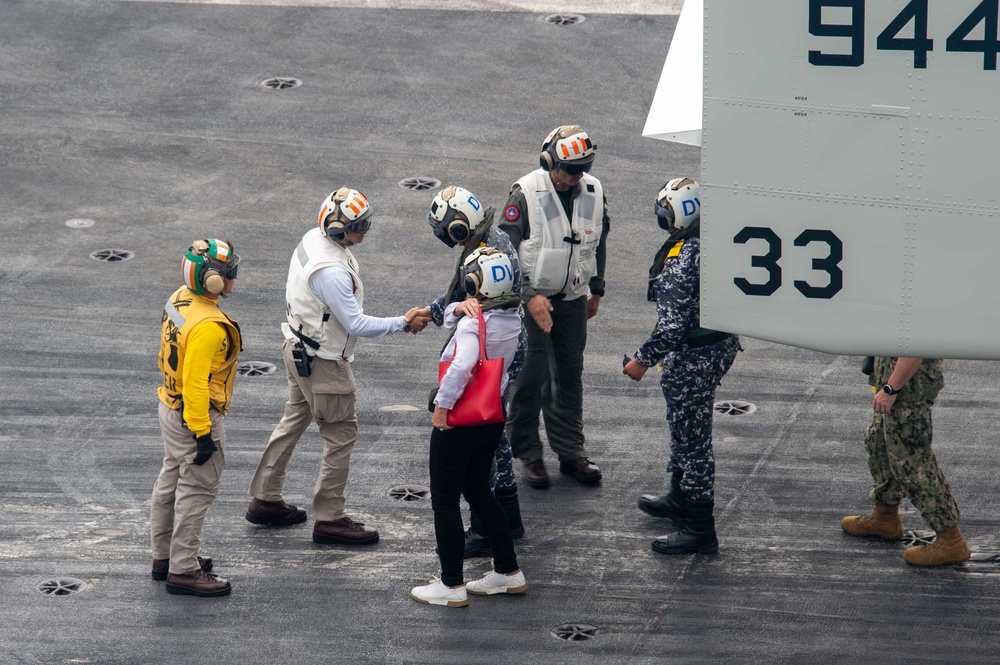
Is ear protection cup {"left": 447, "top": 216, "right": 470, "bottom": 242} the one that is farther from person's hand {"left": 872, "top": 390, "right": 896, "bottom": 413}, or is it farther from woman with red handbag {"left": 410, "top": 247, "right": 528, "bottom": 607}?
person's hand {"left": 872, "top": 390, "right": 896, "bottom": 413}

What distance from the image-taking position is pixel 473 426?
273 inches

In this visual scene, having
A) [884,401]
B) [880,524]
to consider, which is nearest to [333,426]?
[884,401]

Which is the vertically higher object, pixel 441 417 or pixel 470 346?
pixel 470 346

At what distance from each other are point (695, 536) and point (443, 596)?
56.1 inches

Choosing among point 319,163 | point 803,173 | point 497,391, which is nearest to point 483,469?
point 497,391

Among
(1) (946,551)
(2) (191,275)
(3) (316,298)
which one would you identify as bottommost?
(1) (946,551)

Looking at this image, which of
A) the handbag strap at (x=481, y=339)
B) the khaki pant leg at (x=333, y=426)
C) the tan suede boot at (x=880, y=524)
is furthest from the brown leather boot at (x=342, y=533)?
the tan suede boot at (x=880, y=524)

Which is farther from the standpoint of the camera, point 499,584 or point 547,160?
point 547,160

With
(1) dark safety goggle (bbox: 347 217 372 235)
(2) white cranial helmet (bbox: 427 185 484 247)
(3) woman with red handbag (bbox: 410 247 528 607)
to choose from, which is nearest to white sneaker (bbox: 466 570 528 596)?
(3) woman with red handbag (bbox: 410 247 528 607)

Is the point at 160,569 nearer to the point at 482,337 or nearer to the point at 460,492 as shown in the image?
the point at 460,492

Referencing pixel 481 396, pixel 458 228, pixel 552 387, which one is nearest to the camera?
pixel 481 396

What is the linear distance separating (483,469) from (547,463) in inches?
58.6

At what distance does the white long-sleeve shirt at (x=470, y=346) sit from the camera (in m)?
6.80

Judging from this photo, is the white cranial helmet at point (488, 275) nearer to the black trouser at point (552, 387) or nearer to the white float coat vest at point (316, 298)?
the white float coat vest at point (316, 298)
